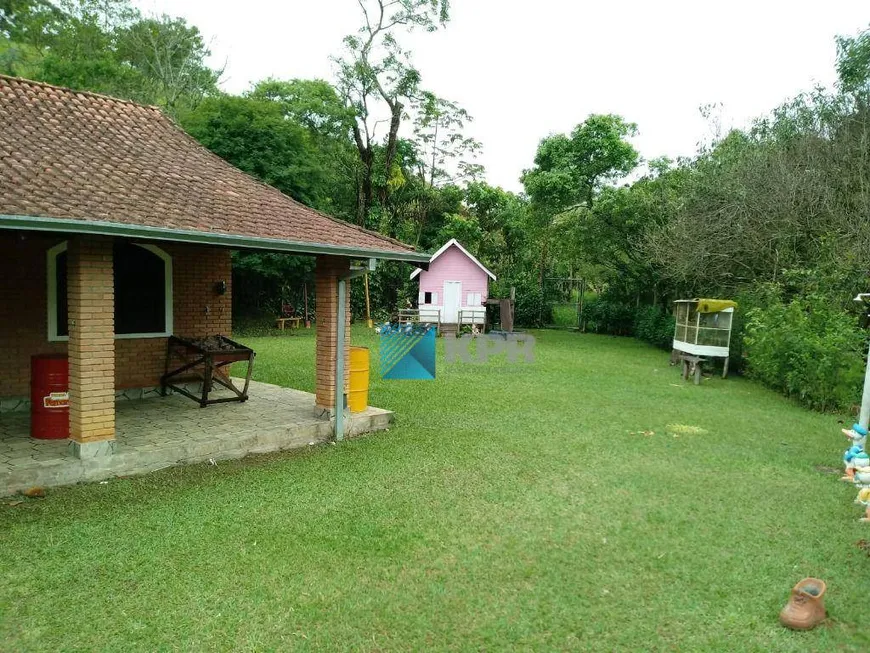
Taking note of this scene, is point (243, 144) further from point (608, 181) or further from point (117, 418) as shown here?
point (117, 418)

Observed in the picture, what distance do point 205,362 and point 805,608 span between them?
709 cm

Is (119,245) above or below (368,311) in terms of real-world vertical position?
above

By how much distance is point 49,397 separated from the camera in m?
6.36

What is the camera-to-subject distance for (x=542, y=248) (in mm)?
28781

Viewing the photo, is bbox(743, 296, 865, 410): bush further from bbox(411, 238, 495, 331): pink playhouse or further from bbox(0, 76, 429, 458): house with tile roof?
bbox(411, 238, 495, 331): pink playhouse

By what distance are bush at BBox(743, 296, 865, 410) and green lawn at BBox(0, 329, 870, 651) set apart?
2.97 meters

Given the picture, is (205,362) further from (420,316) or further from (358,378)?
(420,316)

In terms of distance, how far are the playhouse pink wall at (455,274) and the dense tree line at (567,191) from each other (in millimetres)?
2711

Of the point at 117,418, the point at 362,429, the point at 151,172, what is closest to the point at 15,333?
the point at 117,418

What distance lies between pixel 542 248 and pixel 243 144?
14766 millimetres

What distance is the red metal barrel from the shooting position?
20.8 ft

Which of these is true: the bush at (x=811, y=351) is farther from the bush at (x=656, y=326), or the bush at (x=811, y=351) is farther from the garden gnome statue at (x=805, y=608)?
the garden gnome statue at (x=805, y=608)

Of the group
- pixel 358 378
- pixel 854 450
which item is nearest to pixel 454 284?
pixel 358 378

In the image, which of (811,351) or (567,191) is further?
(567,191)
